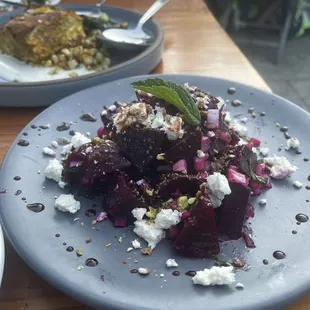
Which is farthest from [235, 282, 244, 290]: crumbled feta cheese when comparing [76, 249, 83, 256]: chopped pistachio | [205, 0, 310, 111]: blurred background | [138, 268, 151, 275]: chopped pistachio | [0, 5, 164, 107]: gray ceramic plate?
[205, 0, 310, 111]: blurred background

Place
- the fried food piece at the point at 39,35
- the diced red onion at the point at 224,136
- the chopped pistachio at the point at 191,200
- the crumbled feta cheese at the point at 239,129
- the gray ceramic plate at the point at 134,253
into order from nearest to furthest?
1. the gray ceramic plate at the point at 134,253
2. the chopped pistachio at the point at 191,200
3. the diced red onion at the point at 224,136
4. the crumbled feta cheese at the point at 239,129
5. the fried food piece at the point at 39,35

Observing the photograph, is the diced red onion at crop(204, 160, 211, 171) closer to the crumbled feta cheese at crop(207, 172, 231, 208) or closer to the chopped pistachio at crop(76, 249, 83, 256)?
the crumbled feta cheese at crop(207, 172, 231, 208)

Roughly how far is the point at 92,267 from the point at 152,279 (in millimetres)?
84

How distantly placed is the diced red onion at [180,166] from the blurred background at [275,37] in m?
1.94

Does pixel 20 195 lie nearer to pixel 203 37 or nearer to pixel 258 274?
pixel 258 274

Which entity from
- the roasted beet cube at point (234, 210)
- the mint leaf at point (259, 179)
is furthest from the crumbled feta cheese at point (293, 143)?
the roasted beet cube at point (234, 210)

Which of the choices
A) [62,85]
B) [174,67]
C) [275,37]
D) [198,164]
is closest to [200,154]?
[198,164]

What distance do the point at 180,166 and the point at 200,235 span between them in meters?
0.13

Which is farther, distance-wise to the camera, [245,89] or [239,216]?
[245,89]

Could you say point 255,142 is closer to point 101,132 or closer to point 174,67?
point 101,132

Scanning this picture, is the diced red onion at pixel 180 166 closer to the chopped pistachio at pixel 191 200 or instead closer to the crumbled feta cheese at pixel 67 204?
the chopped pistachio at pixel 191 200

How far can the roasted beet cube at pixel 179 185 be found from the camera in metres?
0.76

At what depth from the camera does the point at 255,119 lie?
1015 mm

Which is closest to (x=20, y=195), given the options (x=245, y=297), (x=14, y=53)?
(x=245, y=297)
